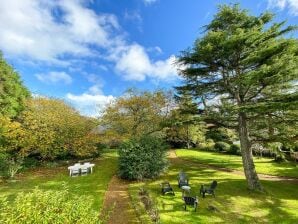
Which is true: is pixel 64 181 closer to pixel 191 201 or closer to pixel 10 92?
pixel 191 201

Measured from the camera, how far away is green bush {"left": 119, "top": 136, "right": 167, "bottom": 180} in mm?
21734

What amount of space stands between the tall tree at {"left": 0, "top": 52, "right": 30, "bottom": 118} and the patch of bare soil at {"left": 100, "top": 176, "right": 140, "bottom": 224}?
17.2 m

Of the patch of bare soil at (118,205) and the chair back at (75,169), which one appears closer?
the patch of bare soil at (118,205)

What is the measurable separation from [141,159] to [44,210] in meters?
16.0

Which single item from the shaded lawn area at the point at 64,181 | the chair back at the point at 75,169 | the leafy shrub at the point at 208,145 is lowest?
the shaded lawn area at the point at 64,181

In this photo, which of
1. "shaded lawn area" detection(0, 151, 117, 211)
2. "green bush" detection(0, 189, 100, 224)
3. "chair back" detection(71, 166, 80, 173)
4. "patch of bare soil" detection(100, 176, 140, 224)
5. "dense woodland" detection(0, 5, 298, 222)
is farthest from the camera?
"chair back" detection(71, 166, 80, 173)

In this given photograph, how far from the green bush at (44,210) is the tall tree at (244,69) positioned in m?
13.2

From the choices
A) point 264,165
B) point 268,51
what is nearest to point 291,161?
point 264,165

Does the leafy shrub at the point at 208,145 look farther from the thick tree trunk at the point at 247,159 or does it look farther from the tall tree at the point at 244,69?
the thick tree trunk at the point at 247,159

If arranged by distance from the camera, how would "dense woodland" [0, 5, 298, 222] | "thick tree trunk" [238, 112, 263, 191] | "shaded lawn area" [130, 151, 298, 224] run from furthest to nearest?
1. "thick tree trunk" [238, 112, 263, 191]
2. "dense woodland" [0, 5, 298, 222]
3. "shaded lawn area" [130, 151, 298, 224]

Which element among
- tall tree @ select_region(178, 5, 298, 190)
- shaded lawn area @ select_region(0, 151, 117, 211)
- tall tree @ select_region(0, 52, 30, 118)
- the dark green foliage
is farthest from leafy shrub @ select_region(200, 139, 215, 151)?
tall tree @ select_region(0, 52, 30, 118)

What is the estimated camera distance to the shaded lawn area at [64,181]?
59.9 ft

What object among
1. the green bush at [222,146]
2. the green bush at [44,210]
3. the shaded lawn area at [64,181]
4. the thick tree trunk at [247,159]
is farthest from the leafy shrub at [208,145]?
the green bush at [44,210]

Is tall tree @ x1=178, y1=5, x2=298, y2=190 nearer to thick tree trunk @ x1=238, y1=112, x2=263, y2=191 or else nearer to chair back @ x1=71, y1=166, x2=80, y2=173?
thick tree trunk @ x1=238, y1=112, x2=263, y2=191
